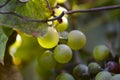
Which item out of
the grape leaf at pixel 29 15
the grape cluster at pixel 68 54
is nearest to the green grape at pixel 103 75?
the grape cluster at pixel 68 54

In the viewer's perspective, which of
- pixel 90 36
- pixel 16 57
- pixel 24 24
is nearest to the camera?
pixel 24 24

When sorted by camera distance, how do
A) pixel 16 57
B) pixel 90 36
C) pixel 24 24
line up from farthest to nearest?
pixel 90 36 → pixel 16 57 → pixel 24 24

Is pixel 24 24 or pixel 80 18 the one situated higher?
pixel 24 24

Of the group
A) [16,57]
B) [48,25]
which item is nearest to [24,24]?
[48,25]

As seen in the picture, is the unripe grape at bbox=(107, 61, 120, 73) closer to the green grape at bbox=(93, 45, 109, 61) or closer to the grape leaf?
the green grape at bbox=(93, 45, 109, 61)

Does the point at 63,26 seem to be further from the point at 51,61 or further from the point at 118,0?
the point at 118,0

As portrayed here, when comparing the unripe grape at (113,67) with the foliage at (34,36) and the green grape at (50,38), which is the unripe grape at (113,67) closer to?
the foliage at (34,36)

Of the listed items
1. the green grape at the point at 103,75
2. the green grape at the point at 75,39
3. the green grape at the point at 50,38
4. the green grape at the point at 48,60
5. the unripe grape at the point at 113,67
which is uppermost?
the green grape at the point at 50,38

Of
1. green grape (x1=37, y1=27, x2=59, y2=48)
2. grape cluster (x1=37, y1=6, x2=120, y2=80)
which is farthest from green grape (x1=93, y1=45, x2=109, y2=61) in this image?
green grape (x1=37, y1=27, x2=59, y2=48)
